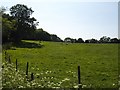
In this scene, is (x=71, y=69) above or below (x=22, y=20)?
below

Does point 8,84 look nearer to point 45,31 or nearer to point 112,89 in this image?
point 112,89

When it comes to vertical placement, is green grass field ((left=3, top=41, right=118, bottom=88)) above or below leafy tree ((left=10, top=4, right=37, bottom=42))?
below

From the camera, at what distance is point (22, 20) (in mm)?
131875

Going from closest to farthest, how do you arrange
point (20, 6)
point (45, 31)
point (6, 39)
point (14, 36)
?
point (6, 39)
point (14, 36)
point (20, 6)
point (45, 31)

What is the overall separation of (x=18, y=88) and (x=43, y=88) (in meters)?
1.47

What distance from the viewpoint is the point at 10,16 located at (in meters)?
131

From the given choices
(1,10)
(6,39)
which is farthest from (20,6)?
(1,10)

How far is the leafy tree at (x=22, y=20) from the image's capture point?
5030 inches

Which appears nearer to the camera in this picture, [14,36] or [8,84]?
[8,84]

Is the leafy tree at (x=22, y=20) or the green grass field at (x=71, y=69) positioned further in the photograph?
the leafy tree at (x=22, y=20)

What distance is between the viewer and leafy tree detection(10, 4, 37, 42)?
12775 centimetres

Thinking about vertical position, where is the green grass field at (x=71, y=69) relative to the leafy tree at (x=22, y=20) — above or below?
below

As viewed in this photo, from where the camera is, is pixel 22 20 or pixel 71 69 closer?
pixel 71 69

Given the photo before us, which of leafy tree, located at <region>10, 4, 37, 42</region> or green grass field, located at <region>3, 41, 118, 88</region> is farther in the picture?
leafy tree, located at <region>10, 4, 37, 42</region>
